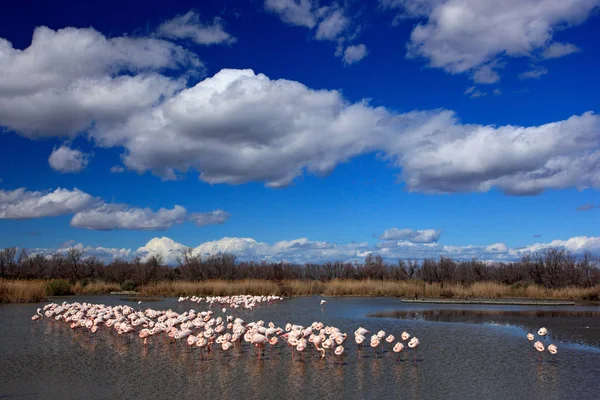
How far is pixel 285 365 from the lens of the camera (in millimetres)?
12320

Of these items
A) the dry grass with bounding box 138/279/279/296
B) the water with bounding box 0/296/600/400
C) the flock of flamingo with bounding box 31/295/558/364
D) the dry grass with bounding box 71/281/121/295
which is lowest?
the water with bounding box 0/296/600/400

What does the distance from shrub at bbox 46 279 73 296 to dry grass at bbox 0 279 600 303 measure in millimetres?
323

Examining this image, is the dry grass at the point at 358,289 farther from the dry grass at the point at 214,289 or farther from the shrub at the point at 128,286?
the shrub at the point at 128,286

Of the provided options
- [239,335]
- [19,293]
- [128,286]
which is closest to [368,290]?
[128,286]

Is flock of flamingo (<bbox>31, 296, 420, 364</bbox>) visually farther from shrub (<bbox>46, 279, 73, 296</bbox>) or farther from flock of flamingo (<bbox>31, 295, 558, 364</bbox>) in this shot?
shrub (<bbox>46, 279, 73, 296</bbox>)

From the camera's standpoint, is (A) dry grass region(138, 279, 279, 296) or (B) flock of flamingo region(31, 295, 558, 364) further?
(A) dry grass region(138, 279, 279, 296)

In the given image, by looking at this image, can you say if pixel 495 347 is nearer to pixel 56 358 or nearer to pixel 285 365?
pixel 285 365

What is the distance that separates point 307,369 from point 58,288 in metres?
29.6

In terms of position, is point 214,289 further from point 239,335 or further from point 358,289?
point 239,335

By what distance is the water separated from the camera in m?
9.99

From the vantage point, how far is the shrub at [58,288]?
35.5 meters

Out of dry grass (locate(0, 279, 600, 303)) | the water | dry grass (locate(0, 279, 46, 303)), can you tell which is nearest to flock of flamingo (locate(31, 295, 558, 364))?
the water

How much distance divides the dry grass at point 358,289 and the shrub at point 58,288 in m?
0.32

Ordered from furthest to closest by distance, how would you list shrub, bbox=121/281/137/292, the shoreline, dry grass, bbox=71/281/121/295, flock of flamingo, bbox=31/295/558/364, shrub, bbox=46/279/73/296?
shrub, bbox=121/281/137/292 → dry grass, bbox=71/281/121/295 → shrub, bbox=46/279/73/296 → the shoreline → flock of flamingo, bbox=31/295/558/364
